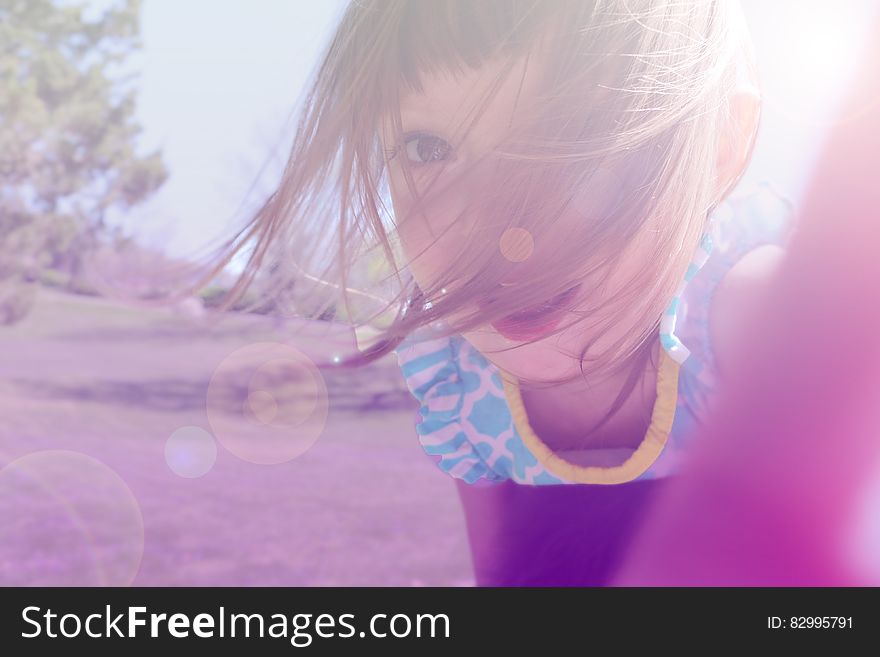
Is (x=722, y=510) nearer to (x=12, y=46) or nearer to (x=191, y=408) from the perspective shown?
(x=191, y=408)

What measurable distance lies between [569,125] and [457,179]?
0.32ft

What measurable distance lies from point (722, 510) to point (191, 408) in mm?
4173

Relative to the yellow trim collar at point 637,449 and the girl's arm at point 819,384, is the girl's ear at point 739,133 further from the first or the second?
the yellow trim collar at point 637,449

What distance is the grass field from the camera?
2.11 metres

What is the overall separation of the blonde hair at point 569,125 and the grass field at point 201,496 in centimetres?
27

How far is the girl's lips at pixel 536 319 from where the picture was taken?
64 centimetres

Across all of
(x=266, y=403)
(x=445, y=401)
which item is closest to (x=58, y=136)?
(x=266, y=403)

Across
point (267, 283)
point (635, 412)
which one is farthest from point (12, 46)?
point (635, 412)

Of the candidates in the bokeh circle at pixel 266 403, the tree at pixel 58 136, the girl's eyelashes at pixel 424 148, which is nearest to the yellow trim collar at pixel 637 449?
the girl's eyelashes at pixel 424 148

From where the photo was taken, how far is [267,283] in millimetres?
911

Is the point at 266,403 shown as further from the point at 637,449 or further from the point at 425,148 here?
the point at 425,148

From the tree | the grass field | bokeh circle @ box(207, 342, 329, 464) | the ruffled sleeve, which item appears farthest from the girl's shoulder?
the tree

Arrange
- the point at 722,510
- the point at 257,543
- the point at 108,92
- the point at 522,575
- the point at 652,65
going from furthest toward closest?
the point at 108,92, the point at 257,543, the point at 522,575, the point at 722,510, the point at 652,65
